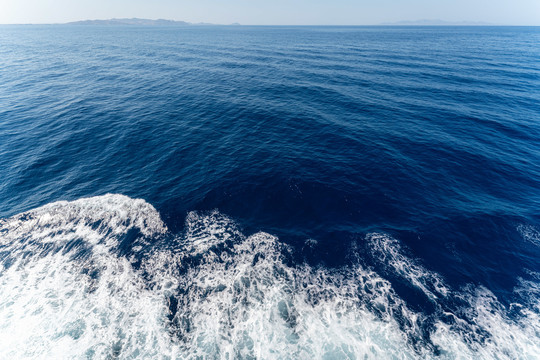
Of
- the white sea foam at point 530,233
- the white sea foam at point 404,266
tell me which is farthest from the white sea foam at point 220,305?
the white sea foam at point 530,233

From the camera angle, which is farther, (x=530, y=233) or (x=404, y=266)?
(x=530, y=233)

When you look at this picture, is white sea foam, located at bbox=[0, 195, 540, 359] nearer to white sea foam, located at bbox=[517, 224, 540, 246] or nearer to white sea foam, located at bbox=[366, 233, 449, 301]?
white sea foam, located at bbox=[366, 233, 449, 301]

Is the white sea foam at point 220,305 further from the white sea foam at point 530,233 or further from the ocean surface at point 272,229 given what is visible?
the white sea foam at point 530,233

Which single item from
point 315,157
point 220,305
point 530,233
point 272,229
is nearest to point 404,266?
point 272,229

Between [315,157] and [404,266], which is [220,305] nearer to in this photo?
[404,266]

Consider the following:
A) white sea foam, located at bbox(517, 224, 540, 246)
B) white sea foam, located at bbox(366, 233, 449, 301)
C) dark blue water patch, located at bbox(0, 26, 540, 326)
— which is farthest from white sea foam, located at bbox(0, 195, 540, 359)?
white sea foam, located at bbox(517, 224, 540, 246)

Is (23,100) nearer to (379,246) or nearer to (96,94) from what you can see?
(96,94)

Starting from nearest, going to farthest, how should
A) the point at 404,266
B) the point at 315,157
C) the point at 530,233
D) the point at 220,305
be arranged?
1. the point at 220,305
2. the point at 404,266
3. the point at 530,233
4. the point at 315,157
